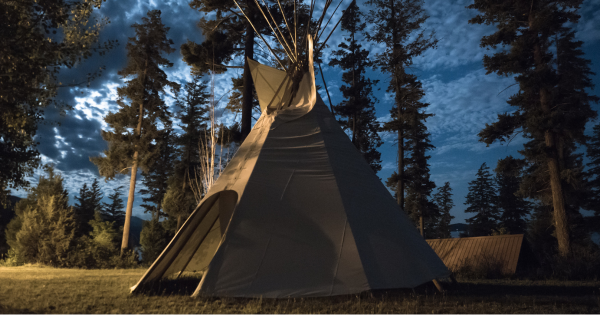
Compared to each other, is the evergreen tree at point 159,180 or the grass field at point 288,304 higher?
the evergreen tree at point 159,180

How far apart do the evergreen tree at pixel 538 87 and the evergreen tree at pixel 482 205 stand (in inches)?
789

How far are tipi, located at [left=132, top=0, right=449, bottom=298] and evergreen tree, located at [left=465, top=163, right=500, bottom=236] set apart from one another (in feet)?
93.7

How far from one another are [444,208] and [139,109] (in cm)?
3315

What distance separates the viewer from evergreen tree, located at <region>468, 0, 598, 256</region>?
11.0 meters

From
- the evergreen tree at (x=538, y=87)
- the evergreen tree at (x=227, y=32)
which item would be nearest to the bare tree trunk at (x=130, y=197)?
the evergreen tree at (x=227, y=32)

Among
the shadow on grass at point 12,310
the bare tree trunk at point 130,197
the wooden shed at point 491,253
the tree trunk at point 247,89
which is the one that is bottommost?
the shadow on grass at point 12,310

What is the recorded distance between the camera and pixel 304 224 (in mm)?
4887

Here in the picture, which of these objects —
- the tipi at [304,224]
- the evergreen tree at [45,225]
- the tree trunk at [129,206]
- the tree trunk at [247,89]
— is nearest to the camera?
the tipi at [304,224]

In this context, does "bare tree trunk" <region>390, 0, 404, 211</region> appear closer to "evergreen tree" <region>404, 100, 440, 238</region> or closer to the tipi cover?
"evergreen tree" <region>404, 100, 440, 238</region>

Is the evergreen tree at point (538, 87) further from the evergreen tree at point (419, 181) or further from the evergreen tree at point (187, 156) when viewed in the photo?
the evergreen tree at point (187, 156)

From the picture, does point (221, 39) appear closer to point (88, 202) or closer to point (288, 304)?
point (288, 304)

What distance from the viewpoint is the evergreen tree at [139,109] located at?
1617cm

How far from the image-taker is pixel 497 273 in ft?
34.0

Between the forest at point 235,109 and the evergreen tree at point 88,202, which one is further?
the evergreen tree at point 88,202
